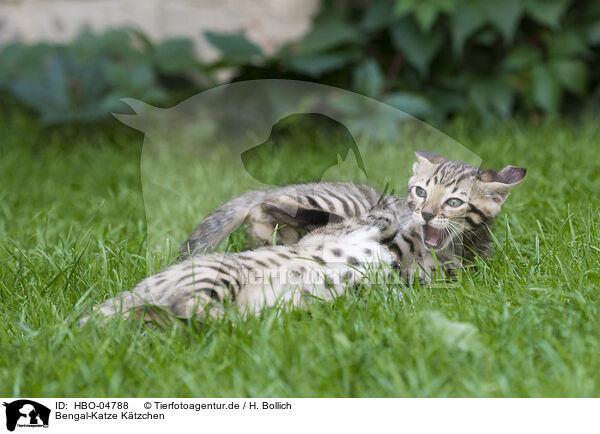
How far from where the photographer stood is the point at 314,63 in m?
4.92

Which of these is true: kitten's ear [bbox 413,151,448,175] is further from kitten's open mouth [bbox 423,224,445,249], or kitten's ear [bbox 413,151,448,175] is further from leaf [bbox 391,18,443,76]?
leaf [bbox 391,18,443,76]

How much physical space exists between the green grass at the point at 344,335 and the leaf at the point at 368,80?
1.85 m

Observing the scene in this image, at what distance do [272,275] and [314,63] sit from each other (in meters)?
2.94

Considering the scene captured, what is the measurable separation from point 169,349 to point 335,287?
676mm

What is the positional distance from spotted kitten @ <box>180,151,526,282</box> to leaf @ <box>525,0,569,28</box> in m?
2.67

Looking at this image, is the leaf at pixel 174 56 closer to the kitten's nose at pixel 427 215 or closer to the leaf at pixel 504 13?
the leaf at pixel 504 13

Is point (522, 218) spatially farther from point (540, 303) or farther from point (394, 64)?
point (394, 64)

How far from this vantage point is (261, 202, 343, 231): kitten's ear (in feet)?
8.30

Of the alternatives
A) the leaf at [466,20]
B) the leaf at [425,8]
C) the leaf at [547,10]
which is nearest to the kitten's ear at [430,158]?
the leaf at [425,8]

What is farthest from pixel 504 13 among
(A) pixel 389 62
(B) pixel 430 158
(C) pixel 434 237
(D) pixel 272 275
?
(D) pixel 272 275

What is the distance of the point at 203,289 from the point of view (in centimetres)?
216

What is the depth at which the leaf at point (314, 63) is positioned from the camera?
16.1 ft
